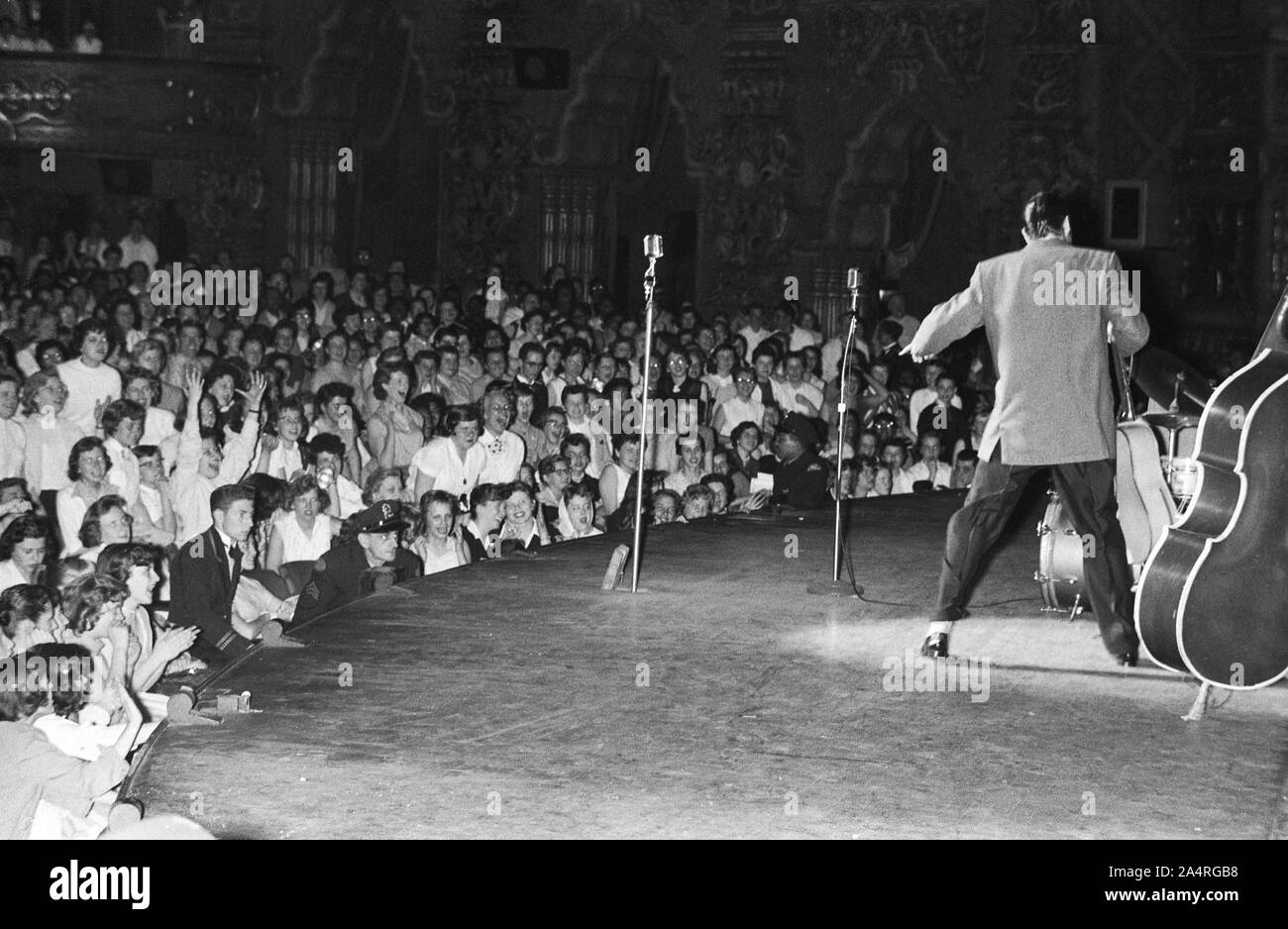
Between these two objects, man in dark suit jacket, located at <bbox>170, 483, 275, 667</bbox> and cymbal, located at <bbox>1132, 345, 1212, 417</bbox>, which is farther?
man in dark suit jacket, located at <bbox>170, 483, 275, 667</bbox>

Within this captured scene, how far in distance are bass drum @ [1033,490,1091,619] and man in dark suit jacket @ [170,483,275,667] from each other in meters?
2.88

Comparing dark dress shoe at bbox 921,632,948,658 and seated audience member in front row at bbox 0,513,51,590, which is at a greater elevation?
seated audience member in front row at bbox 0,513,51,590

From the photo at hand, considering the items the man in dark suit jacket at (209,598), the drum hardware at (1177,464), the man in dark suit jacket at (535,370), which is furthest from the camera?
the man in dark suit jacket at (535,370)

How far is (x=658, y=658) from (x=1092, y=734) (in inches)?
54.6

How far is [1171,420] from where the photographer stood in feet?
19.6

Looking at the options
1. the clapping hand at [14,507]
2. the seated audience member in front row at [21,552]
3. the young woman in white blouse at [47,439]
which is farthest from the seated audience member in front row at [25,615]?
the young woman in white blouse at [47,439]

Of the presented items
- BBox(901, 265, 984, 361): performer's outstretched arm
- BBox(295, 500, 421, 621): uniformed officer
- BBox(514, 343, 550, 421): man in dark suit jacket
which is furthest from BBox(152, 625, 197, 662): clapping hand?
BBox(514, 343, 550, 421): man in dark suit jacket

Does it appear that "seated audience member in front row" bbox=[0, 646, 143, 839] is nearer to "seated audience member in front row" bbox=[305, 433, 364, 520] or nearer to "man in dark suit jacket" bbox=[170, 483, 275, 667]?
"man in dark suit jacket" bbox=[170, 483, 275, 667]

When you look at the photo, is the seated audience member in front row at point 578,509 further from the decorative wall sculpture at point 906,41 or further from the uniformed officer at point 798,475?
the decorative wall sculpture at point 906,41

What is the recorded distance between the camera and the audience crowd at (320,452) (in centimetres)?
591

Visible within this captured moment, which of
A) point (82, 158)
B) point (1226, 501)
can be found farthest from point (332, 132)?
point (1226, 501)

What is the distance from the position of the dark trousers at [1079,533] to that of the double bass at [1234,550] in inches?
23.6

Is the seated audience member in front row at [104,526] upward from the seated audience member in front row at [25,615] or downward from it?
upward

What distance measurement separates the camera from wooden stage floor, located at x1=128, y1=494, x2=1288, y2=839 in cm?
419
